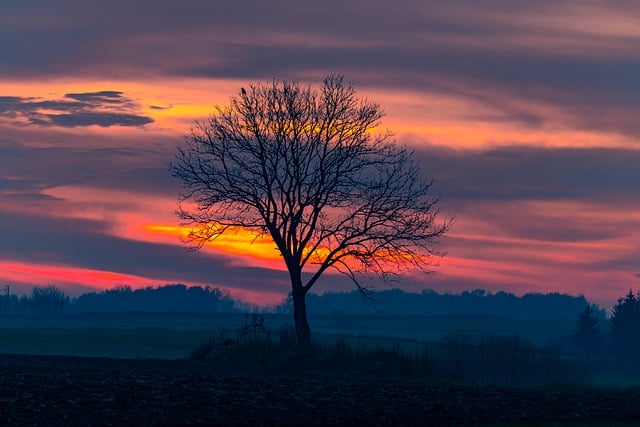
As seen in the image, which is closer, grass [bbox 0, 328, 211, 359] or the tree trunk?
the tree trunk

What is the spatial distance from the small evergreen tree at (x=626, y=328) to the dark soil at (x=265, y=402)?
114482mm

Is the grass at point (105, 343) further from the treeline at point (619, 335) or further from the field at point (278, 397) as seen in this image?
the treeline at point (619, 335)

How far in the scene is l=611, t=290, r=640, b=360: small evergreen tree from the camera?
14188 centimetres

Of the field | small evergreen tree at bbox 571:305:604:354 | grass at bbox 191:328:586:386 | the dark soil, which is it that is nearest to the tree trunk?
grass at bbox 191:328:586:386

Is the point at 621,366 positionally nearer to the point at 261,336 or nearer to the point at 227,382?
the point at 261,336

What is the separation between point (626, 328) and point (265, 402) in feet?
418

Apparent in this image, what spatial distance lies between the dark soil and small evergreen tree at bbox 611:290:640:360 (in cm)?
11448

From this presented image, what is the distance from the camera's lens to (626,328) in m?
145

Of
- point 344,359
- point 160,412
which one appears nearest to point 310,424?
point 160,412

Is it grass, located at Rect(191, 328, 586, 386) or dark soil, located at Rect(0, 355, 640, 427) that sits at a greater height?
grass, located at Rect(191, 328, 586, 386)

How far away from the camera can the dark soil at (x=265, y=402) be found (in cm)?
2364

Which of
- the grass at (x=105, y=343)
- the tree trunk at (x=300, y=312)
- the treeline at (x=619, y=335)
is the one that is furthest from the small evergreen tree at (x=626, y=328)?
the tree trunk at (x=300, y=312)

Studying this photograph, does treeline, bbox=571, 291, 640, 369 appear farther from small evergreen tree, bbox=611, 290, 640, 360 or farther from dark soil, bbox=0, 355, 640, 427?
dark soil, bbox=0, 355, 640, 427

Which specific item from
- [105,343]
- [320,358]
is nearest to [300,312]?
[320,358]
